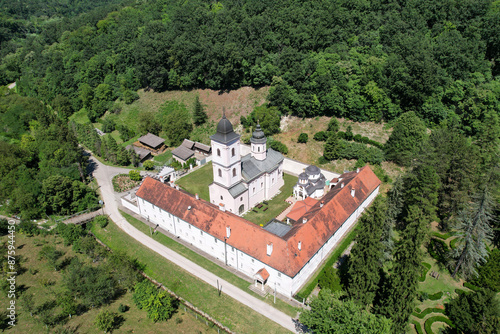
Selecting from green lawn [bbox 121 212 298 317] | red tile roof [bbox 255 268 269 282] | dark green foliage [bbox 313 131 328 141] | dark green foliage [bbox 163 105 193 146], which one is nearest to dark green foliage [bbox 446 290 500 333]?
green lawn [bbox 121 212 298 317]

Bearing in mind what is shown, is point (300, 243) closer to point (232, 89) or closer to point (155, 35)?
point (232, 89)

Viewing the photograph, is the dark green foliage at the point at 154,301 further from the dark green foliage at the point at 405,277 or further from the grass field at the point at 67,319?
the dark green foliage at the point at 405,277

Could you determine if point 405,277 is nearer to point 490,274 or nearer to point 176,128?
point 490,274

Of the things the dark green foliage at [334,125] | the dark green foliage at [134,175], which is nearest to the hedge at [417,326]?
the dark green foliage at [334,125]

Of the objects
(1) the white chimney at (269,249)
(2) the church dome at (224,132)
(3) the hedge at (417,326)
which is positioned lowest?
(3) the hedge at (417,326)

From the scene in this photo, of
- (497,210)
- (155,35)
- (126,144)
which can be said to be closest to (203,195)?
(126,144)

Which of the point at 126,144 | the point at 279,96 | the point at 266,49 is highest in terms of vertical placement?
the point at 266,49
